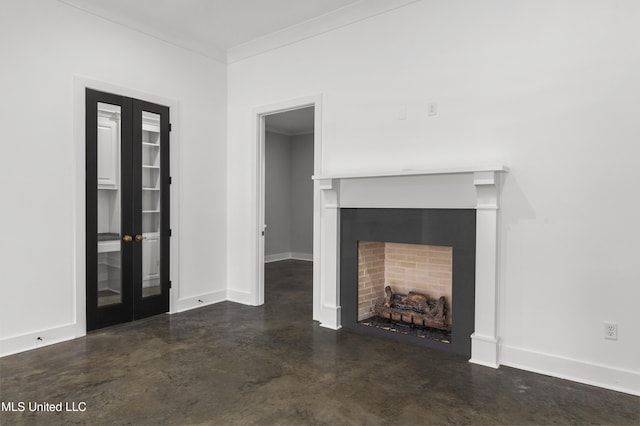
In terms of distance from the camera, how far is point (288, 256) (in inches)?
366

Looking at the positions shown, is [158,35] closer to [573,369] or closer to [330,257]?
[330,257]

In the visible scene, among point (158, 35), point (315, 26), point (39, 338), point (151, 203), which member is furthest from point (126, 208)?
point (315, 26)

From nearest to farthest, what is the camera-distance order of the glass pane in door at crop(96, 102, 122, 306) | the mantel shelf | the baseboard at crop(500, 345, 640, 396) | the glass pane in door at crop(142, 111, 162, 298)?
1. the baseboard at crop(500, 345, 640, 396)
2. the mantel shelf
3. the glass pane in door at crop(96, 102, 122, 306)
4. the glass pane in door at crop(142, 111, 162, 298)

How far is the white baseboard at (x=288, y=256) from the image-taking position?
8.83m

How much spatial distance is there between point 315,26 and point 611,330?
3698 mm

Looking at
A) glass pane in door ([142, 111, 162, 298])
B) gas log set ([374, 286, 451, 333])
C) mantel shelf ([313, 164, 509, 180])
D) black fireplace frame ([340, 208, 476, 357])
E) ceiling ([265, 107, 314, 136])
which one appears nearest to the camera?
mantel shelf ([313, 164, 509, 180])

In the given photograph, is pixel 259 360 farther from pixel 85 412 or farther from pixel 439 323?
pixel 439 323

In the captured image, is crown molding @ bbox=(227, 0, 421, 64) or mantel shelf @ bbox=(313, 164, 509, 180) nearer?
mantel shelf @ bbox=(313, 164, 509, 180)

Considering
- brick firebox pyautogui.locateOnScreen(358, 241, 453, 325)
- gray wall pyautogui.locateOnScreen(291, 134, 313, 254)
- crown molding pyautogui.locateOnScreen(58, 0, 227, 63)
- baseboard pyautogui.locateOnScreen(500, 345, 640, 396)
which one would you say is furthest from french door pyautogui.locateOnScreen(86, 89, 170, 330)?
gray wall pyautogui.locateOnScreen(291, 134, 313, 254)

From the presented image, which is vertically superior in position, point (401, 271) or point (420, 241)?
point (420, 241)

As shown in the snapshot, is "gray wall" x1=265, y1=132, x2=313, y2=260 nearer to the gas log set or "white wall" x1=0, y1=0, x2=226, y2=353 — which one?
"white wall" x1=0, y1=0, x2=226, y2=353

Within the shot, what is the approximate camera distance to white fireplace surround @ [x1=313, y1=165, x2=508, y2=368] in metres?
3.05

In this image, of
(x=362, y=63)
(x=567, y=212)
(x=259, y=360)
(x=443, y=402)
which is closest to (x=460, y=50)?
(x=362, y=63)

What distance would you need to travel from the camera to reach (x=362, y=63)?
3855mm
